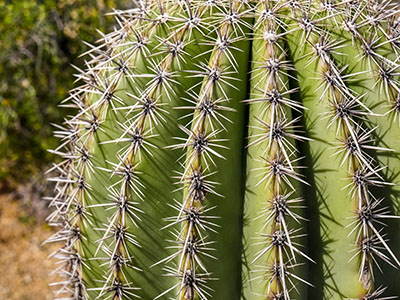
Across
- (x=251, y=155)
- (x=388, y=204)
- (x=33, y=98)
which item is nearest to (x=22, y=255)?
(x=33, y=98)

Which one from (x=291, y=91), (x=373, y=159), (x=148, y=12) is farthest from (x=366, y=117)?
(x=148, y=12)

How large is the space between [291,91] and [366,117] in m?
0.25

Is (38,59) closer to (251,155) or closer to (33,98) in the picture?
(33,98)

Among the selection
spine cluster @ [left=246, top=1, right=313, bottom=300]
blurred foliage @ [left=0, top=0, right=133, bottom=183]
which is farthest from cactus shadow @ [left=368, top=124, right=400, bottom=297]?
blurred foliage @ [left=0, top=0, right=133, bottom=183]

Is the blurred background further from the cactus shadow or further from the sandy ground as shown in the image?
the cactus shadow

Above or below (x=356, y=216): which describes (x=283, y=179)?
above

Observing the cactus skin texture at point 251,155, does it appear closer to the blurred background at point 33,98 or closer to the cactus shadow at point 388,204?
the cactus shadow at point 388,204

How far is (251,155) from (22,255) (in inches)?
151

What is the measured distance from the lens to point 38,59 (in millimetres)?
4926

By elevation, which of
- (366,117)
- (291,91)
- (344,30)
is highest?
(344,30)

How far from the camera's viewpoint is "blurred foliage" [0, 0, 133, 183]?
16.1ft

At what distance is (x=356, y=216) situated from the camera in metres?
1.64

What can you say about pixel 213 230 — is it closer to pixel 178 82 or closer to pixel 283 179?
pixel 283 179

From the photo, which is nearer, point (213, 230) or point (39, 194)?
point (213, 230)
